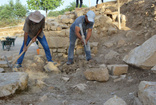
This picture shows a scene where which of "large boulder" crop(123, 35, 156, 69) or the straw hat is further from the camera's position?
the straw hat

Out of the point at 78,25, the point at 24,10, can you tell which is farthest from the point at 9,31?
the point at 78,25

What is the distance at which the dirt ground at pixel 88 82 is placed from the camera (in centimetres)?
249

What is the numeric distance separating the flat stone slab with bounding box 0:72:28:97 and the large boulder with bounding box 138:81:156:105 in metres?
2.01

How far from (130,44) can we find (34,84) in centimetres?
348

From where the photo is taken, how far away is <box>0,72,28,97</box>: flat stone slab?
2479 millimetres

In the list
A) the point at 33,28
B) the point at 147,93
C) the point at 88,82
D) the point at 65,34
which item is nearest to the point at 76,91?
the point at 88,82

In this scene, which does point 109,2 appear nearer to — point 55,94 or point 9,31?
point 55,94

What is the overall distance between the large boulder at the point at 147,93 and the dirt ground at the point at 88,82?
28 centimetres

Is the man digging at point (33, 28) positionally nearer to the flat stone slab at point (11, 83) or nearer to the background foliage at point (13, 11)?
the flat stone slab at point (11, 83)

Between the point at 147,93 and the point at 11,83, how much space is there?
2.12 metres

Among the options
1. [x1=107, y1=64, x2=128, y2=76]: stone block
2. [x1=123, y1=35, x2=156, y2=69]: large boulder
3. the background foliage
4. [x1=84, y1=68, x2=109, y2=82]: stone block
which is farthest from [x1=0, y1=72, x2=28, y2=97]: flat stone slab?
the background foliage

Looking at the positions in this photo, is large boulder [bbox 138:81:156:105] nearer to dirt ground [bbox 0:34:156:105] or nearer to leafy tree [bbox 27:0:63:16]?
dirt ground [bbox 0:34:156:105]

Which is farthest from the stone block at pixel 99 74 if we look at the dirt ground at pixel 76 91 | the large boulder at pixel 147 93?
the large boulder at pixel 147 93

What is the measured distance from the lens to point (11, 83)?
258cm
